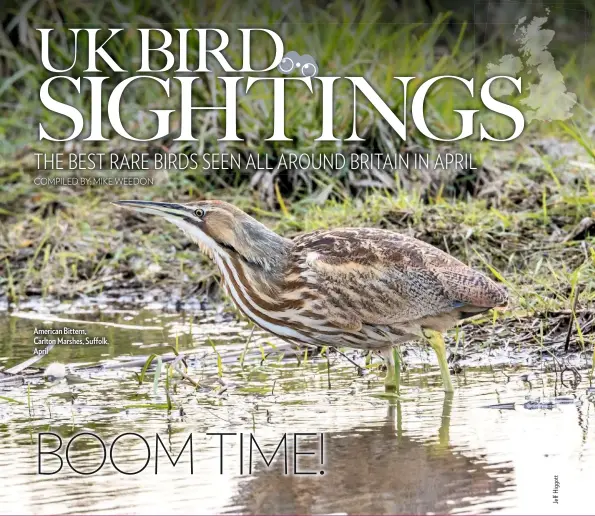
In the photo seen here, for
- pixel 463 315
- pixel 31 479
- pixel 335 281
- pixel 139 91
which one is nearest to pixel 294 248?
pixel 335 281

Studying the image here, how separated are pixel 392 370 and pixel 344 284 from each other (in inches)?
14.1

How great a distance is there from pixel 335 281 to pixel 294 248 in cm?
25

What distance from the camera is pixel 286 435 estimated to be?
395 cm

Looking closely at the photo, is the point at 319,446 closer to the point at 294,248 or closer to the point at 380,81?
the point at 294,248

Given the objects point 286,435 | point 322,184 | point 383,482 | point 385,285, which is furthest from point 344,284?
point 322,184

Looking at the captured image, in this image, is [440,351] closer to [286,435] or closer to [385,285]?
[385,285]

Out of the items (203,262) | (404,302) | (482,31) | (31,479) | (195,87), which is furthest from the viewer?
(482,31)

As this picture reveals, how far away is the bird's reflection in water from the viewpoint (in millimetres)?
3223

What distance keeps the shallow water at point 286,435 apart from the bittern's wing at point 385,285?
0.28m

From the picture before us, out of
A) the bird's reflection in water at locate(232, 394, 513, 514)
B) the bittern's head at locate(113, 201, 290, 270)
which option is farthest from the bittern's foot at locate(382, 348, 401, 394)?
the bird's reflection in water at locate(232, 394, 513, 514)

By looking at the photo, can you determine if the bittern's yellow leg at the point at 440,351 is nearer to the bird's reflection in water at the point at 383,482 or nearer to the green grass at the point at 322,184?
the bird's reflection in water at the point at 383,482

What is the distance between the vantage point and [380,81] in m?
7.18

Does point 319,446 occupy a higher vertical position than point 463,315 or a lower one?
lower

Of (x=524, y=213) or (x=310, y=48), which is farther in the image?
(x=310, y=48)
